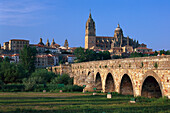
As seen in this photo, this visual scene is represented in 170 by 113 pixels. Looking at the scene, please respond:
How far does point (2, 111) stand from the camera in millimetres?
16266

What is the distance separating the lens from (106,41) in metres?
191

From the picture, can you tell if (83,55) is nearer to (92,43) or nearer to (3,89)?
(3,89)

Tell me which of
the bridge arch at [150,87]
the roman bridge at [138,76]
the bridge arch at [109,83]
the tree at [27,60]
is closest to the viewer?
the roman bridge at [138,76]

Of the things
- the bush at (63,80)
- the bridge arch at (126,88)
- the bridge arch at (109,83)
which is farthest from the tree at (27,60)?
the bridge arch at (126,88)

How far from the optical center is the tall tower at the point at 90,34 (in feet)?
584

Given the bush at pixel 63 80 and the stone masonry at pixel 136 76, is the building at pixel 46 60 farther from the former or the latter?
the stone masonry at pixel 136 76

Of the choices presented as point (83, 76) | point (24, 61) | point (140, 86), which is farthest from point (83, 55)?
point (140, 86)

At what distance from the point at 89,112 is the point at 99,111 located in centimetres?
76

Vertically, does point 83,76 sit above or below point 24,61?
below

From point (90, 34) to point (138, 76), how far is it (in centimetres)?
16008

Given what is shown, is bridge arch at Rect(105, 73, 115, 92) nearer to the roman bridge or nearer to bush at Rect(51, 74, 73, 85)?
the roman bridge

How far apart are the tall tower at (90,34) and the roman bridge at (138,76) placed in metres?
146

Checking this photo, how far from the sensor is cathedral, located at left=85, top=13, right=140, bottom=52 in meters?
177

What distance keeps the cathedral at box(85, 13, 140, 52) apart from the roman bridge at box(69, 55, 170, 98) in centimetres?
13878
